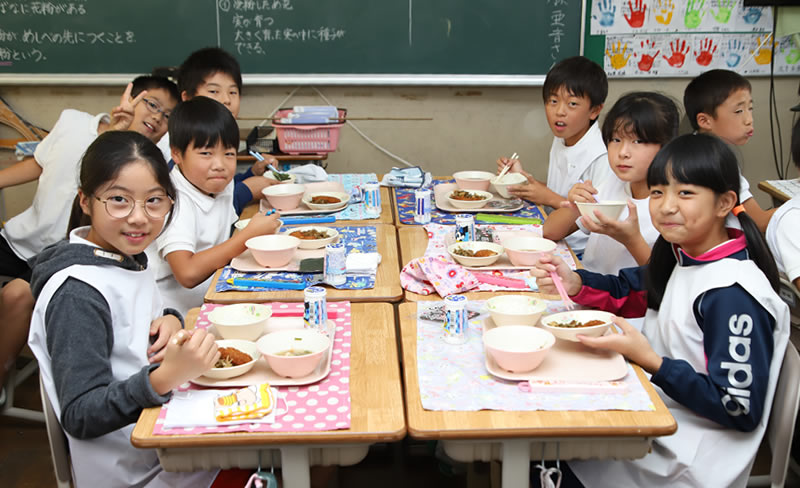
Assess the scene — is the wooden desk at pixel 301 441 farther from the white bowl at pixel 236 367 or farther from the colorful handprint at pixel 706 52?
the colorful handprint at pixel 706 52

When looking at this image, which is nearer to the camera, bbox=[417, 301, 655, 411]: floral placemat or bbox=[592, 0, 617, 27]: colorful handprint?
bbox=[417, 301, 655, 411]: floral placemat

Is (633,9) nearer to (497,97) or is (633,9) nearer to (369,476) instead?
(497,97)

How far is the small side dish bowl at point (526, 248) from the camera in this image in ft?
6.86

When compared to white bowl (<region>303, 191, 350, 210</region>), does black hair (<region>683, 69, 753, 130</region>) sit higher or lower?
higher

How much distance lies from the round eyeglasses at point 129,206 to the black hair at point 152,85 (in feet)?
5.05

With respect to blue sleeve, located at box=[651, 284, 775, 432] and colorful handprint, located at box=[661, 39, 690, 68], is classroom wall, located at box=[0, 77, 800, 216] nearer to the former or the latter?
colorful handprint, located at box=[661, 39, 690, 68]

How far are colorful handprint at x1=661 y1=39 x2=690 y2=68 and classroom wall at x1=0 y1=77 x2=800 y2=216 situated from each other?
0.11 meters

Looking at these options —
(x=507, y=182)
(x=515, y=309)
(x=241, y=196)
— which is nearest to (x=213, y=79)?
(x=241, y=196)

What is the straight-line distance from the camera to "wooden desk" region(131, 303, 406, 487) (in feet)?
4.20

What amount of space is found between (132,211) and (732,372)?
1.33 metres

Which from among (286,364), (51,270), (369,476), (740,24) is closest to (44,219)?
(51,270)

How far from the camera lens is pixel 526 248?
2205 millimetres

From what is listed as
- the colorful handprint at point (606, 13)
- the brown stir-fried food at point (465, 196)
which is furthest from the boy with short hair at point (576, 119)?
the colorful handprint at point (606, 13)

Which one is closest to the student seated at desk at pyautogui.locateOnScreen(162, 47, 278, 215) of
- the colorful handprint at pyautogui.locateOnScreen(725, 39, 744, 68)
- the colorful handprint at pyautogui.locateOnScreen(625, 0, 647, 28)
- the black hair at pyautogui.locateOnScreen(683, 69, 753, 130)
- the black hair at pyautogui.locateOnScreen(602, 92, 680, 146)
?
the black hair at pyautogui.locateOnScreen(602, 92, 680, 146)
